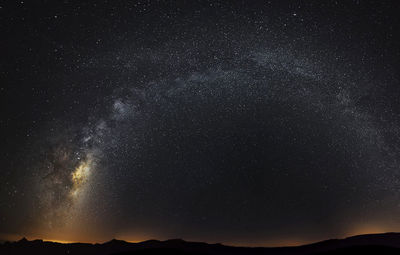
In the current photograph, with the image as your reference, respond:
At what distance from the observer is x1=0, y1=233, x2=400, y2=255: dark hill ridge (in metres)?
19.9

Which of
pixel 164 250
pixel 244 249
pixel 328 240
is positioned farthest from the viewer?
pixel 244 249

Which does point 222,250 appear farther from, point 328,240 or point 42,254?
point 42,254

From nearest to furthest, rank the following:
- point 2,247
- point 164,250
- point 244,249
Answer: point 164,250, point 244,249, point 2,247

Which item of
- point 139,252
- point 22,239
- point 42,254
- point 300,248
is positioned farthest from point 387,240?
point 22,239

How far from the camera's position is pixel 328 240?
88.7 feet

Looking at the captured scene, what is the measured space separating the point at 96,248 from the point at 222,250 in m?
15.0

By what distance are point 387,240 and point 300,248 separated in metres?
6.99

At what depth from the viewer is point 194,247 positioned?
101 ft

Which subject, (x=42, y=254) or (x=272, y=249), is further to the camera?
(x=42, y=254)

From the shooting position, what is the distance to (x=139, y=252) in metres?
22.5

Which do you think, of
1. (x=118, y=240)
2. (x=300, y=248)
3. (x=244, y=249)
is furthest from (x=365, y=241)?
(x=118, y=240)

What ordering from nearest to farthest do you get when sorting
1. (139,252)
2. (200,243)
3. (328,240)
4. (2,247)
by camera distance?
(139,252) < (328,240) < (200,243) < (2,247)

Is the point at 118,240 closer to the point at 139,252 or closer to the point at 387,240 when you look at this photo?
the point at 139,252

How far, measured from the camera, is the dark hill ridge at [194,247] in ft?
65.4
